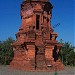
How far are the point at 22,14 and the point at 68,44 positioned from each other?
35130mm

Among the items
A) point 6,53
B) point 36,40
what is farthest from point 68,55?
point 36,40

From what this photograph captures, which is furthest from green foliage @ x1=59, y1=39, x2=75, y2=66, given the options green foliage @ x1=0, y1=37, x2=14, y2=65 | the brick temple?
the brick temple

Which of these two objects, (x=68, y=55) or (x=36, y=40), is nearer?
(x=36, y=40)

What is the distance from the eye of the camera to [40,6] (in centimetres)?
2630

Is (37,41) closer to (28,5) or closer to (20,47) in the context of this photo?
(20,47)

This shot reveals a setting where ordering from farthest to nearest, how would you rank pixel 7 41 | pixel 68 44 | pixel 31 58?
pixel 68 44 → pixel 7 41 → pixel 31 58

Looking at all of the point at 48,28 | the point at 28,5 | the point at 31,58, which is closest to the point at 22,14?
the point at 28,5

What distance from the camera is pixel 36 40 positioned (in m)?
24.6

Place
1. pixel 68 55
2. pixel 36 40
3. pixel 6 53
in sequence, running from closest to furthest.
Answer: pixel 36 40 → pixel 6 53 → pixel 68 55

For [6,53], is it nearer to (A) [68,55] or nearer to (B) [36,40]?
(A) [68,55]

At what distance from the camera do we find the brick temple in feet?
77.6

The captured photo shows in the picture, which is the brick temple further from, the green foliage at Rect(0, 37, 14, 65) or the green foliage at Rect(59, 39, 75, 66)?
the green foliage at Rect(59, 39, 75, 66)

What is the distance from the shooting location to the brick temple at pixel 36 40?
23.6m

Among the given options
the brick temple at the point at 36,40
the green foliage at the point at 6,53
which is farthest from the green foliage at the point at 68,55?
the brick temple at the point at 36,40
